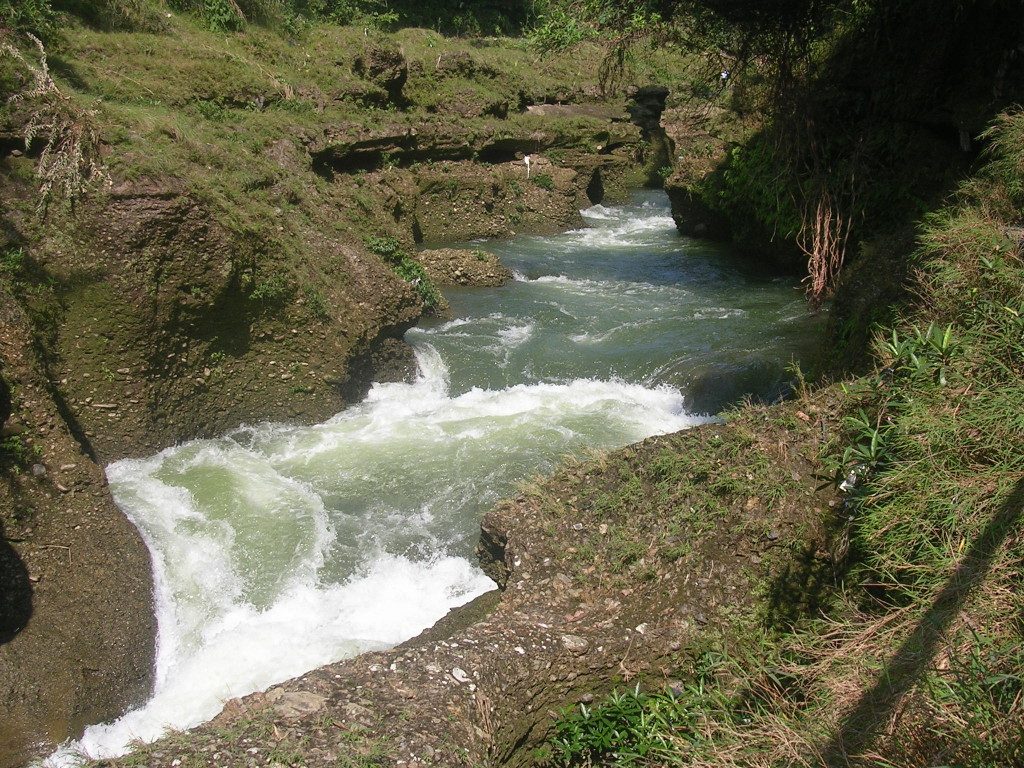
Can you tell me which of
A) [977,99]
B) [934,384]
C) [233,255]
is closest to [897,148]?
[977,99]

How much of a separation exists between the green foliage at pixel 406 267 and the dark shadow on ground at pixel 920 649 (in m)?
8.41

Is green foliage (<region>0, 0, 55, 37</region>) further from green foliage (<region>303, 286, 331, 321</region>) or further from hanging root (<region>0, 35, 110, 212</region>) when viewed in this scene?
green foliage (<region>303, 286, 331, 321</region>)

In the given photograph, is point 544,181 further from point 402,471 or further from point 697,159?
point 402,471

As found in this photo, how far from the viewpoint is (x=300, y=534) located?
7348 mm

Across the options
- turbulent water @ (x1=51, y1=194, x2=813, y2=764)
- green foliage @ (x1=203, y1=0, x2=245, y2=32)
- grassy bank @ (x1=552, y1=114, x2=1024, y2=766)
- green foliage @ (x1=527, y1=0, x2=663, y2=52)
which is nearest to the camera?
grassy bank @ (x1=552, y1=114, x2=1024, y2=766)

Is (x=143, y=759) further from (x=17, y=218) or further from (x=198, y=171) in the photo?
(x=198, y=171)

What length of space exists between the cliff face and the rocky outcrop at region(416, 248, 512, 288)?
46.7 inches

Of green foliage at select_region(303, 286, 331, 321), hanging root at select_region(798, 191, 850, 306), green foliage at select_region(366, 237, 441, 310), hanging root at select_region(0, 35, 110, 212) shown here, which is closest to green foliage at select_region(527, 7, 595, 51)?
green foliage at select_region(366, 237, 441, 310)

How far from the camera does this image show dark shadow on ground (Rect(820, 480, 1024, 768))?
11.0 ft

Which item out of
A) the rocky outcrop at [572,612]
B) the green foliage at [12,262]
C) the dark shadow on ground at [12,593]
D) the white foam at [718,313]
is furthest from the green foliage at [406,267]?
the rocky outcrop at [572,612]

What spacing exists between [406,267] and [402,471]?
14.2ft

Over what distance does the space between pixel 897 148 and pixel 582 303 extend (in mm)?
5055

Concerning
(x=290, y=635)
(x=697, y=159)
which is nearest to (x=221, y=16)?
(x=697, y=159)

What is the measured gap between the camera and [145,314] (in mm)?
7980
